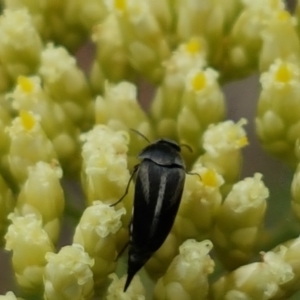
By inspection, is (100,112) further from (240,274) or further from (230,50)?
(240,274)

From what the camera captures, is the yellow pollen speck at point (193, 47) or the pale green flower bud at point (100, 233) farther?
the yellow pollen speck at point (193, 47)

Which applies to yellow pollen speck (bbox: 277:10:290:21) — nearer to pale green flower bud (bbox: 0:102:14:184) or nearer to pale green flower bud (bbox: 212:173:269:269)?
pale green flower bud (bbox: 212:173:269:269)

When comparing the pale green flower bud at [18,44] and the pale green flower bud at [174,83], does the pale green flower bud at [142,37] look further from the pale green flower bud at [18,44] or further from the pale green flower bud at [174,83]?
the pale green flower bud at [18,44]

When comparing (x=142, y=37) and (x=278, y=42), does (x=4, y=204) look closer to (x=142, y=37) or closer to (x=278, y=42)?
(x=142, y=37)

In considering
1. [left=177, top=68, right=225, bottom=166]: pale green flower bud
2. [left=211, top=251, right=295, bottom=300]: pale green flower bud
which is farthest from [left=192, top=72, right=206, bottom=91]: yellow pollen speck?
[left=211, top=251, right=295, bottom=300]: pale green flower bud

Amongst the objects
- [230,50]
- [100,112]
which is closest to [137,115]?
[100,112]

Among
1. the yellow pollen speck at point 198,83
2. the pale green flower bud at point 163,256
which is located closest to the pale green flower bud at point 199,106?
the yellow pollen speck at point 198,83
